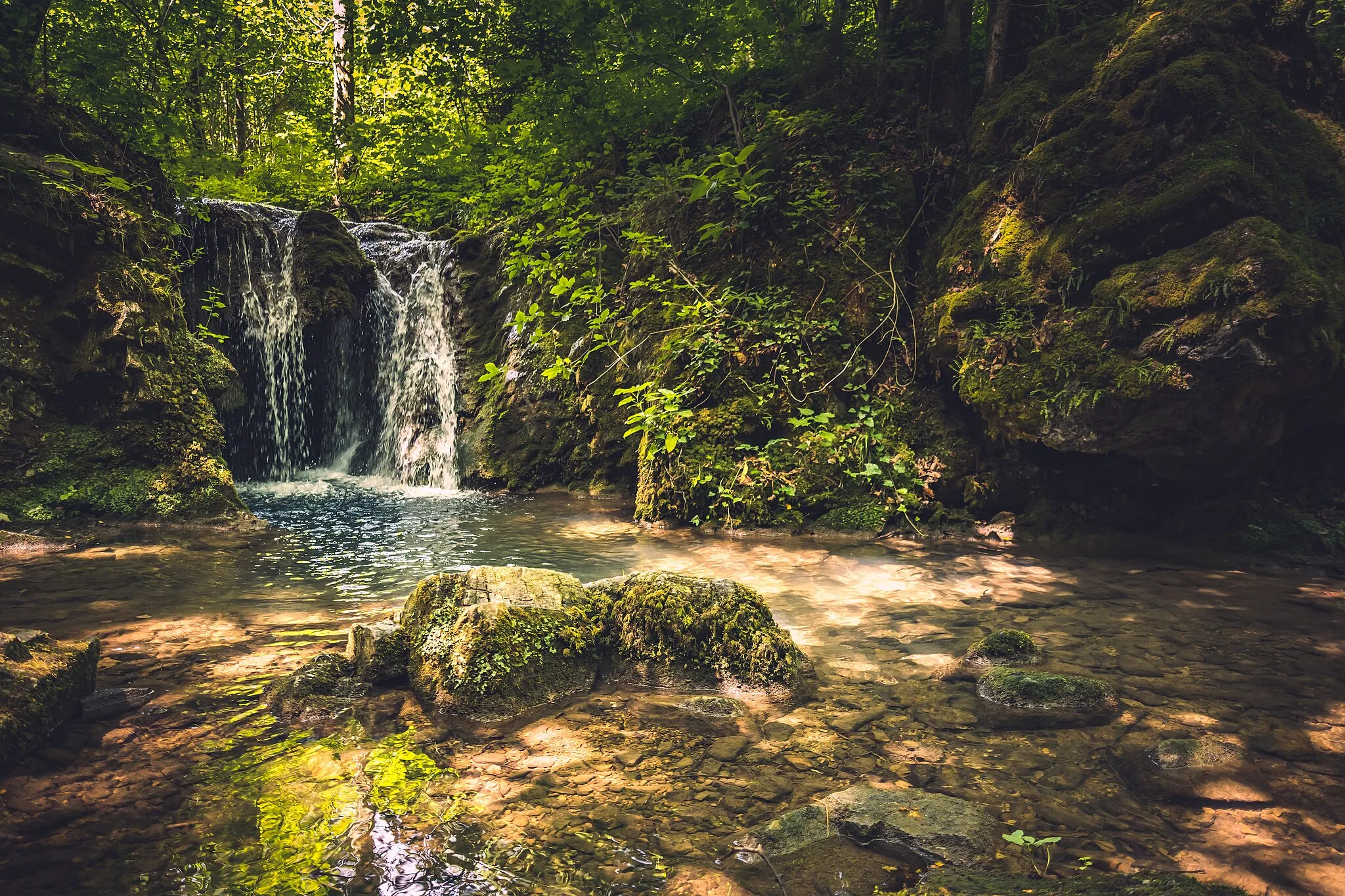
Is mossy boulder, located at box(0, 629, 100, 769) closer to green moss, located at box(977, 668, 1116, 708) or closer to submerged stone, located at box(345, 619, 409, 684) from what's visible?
submerged stone, located at box(345, 619, 409, 684)

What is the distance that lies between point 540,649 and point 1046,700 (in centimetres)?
266

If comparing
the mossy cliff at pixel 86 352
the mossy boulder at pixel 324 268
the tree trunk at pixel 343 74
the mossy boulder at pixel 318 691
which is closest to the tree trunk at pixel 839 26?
the mossy cliff at pixel 86 352

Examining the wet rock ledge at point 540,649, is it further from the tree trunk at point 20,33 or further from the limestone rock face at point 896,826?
the tree trunk at point 20,33

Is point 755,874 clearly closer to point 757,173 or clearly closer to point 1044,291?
point 757,173

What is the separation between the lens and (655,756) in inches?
117

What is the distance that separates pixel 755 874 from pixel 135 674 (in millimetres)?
3614

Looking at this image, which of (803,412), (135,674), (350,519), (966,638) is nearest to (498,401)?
(350,519)

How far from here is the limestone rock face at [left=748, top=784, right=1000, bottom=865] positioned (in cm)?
225

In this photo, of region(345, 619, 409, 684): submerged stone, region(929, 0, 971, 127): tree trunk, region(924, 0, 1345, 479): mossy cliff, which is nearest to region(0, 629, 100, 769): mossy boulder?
region(345, 619, 409, 684): submerged stone

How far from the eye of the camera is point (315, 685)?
341 centimetres

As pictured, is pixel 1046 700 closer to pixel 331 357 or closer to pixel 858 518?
pixel 858 518

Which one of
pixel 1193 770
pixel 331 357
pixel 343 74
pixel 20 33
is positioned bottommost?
pixel 1193 770

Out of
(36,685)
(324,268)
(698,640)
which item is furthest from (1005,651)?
(324,268)

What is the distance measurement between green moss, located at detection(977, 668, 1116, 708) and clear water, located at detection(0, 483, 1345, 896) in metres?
0.15
